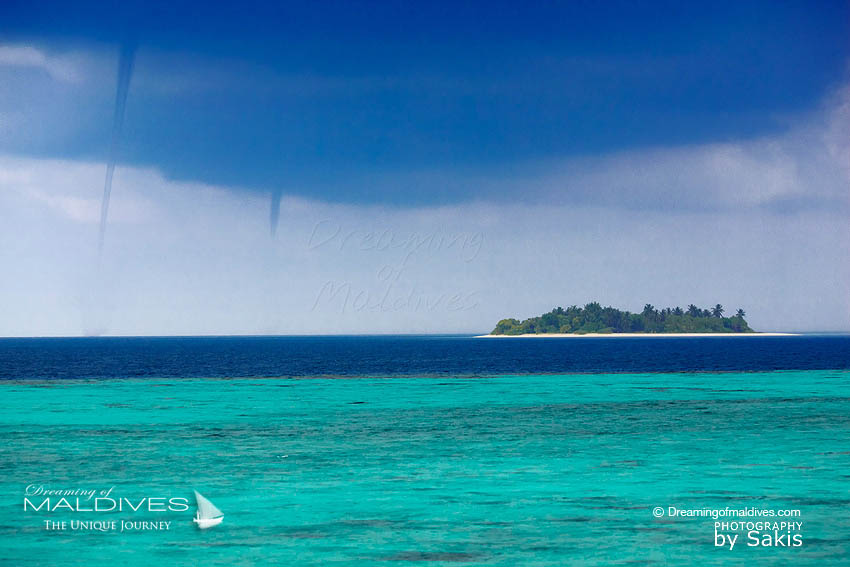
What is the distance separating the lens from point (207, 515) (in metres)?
13.8

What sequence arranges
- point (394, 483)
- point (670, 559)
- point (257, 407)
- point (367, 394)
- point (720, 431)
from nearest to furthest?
1. point (670, 559)
2. point (394, 483)
3. point (720, 431)
4. point (257, 407)
5. point (367, 394)

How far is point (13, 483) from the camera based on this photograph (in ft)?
55.0

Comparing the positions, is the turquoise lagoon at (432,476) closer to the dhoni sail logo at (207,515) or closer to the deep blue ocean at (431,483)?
the deep blue ocean at (431,483)

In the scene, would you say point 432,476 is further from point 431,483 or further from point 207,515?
point 207,515

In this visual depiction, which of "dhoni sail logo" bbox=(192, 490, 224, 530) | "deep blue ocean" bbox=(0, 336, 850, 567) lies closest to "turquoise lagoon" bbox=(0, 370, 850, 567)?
"deep blue ocean" bbox=(0, 336, 850, 567)

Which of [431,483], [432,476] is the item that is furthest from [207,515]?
[432,476]

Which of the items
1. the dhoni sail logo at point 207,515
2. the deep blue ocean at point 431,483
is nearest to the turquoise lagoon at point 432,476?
the deep blue ocean at point 431,483

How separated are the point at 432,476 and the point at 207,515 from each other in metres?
5.05

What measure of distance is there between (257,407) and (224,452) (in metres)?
13.6

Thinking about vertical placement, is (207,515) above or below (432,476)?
below

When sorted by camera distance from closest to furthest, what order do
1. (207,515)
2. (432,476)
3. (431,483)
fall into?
1. (207,515)
2. (431,483)
3. (432,476)

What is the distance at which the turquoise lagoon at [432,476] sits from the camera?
11633 millimetres

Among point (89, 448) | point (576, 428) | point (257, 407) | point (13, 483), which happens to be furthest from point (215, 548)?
point (257, 407)

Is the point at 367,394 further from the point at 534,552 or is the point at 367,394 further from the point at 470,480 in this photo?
the point at 534,552
